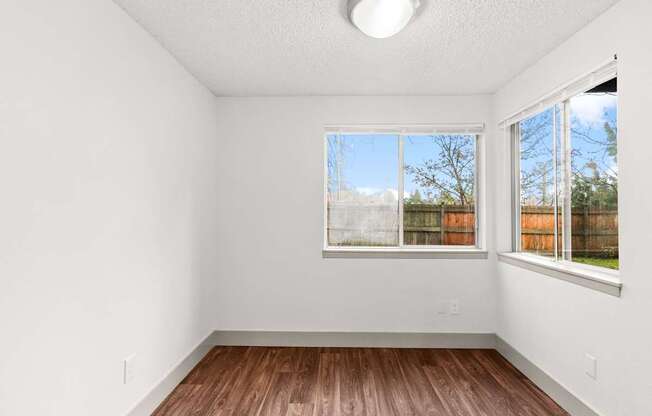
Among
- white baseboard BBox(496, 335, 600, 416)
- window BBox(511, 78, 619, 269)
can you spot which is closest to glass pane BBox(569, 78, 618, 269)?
window BBox(511, 78, 619, 269)

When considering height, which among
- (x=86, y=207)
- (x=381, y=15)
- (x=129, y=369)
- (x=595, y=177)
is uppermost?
(x=381, y=15)

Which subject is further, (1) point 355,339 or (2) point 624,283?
(1) point 355,339

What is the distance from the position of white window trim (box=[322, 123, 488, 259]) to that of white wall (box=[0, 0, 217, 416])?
1.45m

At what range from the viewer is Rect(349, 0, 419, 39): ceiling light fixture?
80.1 inches

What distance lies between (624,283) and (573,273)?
0.42 m

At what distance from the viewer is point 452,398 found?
2.71 meters

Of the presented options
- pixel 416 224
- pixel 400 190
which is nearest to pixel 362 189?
pixel 400 190

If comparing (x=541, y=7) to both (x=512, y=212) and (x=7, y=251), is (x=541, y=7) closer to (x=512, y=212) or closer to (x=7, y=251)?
(x=512, y=212)

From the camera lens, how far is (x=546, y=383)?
9.05 feet

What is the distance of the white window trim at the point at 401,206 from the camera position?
147 inches

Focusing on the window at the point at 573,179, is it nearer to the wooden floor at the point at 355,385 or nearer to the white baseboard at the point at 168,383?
the wooden floor at the point at 355,385

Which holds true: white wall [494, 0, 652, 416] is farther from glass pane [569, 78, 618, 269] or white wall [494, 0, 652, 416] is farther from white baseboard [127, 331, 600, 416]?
white baseboard [127, 331, 600, 416]

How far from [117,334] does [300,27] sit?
6.98ft

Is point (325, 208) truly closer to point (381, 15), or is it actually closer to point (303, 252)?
point (303, 252)
